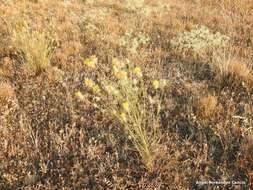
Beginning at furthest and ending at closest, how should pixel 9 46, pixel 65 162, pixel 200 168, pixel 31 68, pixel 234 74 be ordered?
pixel 9 46 < pixel 31 68 < pixel 234 74 < pixel 65 162 < pixel 200 168

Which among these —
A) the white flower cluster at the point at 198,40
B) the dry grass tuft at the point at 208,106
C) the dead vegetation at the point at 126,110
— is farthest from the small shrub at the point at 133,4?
→ the dry grass tuft at the point at 208,106

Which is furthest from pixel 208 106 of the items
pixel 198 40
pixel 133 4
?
pixel 133 4

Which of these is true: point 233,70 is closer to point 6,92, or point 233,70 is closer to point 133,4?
point 6,92

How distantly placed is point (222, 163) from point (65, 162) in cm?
154

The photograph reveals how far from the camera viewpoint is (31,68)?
17.4 feet

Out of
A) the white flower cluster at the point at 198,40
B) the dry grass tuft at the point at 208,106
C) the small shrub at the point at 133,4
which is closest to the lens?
the dry grass tuft at the point at 208,106

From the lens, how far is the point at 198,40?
622 cm

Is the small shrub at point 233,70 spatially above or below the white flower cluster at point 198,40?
below

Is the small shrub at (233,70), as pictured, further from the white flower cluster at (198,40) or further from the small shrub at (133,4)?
the small shrub at (133,4)

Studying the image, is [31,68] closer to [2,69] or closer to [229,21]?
[2,69]

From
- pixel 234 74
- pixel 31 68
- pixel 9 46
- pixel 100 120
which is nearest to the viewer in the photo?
pixel 100 120

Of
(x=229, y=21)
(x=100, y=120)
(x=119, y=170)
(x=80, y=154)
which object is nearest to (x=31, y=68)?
(x=100, y=120)

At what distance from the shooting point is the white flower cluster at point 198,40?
6.07 meters

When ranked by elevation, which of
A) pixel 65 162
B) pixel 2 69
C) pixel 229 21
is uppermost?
pixel 229 21
